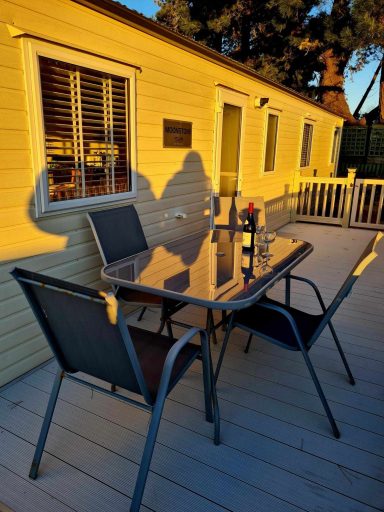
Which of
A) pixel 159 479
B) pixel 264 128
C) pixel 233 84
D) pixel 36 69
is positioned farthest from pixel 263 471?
pixel 264 128

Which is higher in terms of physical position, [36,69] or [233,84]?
[233,84]

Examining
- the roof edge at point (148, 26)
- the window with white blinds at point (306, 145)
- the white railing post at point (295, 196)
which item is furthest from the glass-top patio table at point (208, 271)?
the window with white blinds at point (306, 145)

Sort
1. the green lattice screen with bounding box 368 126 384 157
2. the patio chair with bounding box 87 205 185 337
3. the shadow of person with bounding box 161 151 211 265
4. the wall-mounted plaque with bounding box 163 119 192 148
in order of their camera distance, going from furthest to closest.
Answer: the green lattice screen with bounding box 368 126 384 157
the shadow of person with bounding box 161 151 211 265
the wall-mounted plaque with bounding box 163 119 192 148
the patio chair with bounding box 87 205 185 337

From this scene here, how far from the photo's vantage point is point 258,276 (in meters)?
1.94

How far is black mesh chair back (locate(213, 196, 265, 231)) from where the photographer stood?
3.61 meters

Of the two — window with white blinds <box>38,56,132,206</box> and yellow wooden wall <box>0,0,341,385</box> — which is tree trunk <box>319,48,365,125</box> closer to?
yellow wooden wall <box>0,0,341,385</box>

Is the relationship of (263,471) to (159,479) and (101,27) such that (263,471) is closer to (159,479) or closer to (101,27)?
(159,479)

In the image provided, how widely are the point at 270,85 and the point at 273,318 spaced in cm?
457

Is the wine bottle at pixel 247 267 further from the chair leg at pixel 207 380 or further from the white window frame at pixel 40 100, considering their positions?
the white window frame at pixel 40 100

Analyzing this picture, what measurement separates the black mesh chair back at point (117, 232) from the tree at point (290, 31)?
1040 centimetres

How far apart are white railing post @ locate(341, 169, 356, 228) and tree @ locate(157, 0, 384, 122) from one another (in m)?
6.39

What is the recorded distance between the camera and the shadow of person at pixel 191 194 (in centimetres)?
372

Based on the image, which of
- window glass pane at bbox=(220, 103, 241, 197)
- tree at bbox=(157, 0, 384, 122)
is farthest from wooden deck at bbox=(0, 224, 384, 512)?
tree at bbox=(157, 0, 384, 122)

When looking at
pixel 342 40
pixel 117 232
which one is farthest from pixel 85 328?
pixel 342 40
